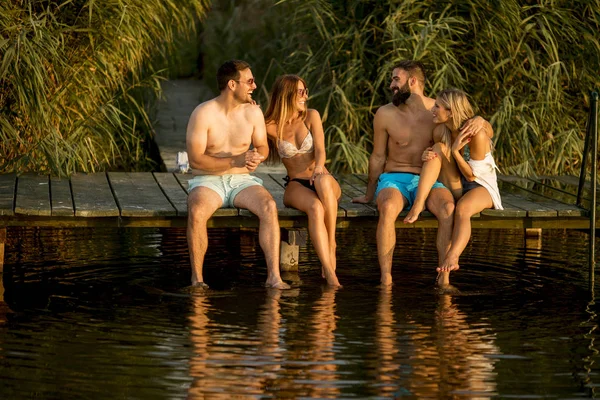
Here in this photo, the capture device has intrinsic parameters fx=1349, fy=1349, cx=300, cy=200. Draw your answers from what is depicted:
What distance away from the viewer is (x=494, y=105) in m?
11.4

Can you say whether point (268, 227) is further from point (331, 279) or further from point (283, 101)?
point (283, 101)

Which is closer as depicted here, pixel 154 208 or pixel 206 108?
pixel 206 108

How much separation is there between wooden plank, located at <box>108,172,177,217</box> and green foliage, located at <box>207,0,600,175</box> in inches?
75.3

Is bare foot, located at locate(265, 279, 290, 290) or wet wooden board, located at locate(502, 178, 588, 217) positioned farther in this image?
wet wooden board, located at locate(502, 178, 588, 217)

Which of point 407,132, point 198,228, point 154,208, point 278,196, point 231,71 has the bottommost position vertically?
point 198,228

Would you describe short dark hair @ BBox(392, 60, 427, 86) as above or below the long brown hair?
above

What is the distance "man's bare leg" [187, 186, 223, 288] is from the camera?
25.6 ft

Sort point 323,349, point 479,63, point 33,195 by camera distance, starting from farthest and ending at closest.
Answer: point 479,63 < point 33,195 < point 323,349

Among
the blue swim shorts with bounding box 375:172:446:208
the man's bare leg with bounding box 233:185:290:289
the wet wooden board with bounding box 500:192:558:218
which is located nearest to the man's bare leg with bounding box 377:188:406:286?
the blue swim shorts with bounding box 375:172:446:208

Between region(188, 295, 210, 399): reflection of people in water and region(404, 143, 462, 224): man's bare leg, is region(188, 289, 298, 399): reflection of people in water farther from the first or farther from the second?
region(404, 143, 462, 224): man's bare leg

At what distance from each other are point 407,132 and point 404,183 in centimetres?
31

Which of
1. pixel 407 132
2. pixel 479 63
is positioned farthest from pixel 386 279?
pixel 479 63

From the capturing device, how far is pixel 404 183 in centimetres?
817

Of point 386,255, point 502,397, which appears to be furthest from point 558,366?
point 386,255
